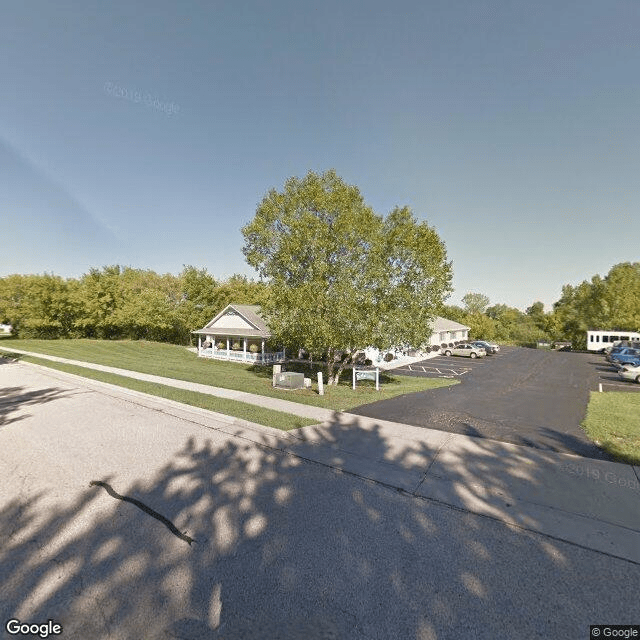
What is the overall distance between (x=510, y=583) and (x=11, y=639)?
5256mm

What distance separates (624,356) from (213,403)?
3249 cm

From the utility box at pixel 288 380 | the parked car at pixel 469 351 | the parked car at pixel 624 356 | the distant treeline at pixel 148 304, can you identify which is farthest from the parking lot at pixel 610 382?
the distant treeline at pixel 148 304

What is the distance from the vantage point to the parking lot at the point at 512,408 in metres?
9.03

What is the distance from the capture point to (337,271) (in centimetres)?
1596

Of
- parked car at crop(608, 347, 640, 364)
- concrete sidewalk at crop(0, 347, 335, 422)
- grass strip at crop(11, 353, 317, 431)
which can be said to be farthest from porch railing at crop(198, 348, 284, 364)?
parked car at crop(608, 347, 640, 364)

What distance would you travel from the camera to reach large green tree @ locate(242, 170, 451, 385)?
15305mm

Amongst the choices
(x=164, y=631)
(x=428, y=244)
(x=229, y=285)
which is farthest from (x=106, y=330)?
(x=164, y=631)

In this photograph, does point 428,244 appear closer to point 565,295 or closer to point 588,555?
point 588,555

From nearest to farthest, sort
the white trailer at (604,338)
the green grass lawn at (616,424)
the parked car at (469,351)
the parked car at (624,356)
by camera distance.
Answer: the green grass lawn at (616,424) < the parked car at (624,356) < the parked car at (469,351) < the white trailer at (604,338)

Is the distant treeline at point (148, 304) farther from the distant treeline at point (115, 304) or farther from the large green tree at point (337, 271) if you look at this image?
the large green tree at point (337, 271)

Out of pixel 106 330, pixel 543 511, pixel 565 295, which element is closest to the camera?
pixel 543 511

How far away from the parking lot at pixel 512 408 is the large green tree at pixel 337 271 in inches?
154

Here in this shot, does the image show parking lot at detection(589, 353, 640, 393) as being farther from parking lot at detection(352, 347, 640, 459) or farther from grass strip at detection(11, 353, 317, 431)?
grass strip at detection(11, 353, 317, 431)

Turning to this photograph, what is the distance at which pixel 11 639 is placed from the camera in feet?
10.2
